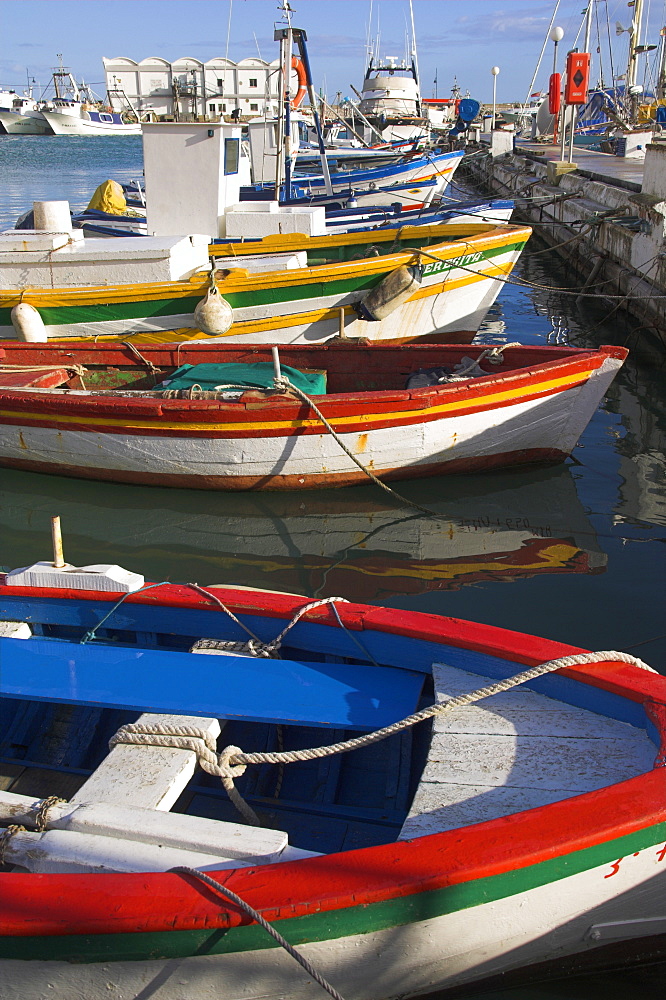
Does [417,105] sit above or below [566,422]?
above

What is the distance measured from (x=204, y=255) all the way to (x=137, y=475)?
394 centimetres

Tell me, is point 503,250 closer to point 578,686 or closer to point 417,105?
point 578,686

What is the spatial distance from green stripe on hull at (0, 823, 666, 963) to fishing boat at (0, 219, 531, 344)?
22.5 ft

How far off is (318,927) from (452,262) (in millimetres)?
8618

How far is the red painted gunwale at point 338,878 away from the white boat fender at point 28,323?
24.6 feet

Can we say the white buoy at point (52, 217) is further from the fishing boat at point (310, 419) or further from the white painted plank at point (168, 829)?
the white painted plank at point (168, 829)

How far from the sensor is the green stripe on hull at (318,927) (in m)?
2.21

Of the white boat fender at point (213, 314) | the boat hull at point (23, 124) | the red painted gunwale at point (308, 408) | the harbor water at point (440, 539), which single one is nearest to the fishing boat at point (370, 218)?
the white boat fender at point (213, 314)

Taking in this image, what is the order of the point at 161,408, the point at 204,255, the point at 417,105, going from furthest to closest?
the point at 417,105, the point at 204,255, the point at 161,408

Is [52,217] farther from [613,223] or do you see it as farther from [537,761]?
[613,223]

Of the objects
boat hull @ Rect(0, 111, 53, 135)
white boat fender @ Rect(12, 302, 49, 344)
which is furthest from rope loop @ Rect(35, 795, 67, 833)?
boat hull @ Rect(0, 111, 53, 135)

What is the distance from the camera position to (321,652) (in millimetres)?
3545

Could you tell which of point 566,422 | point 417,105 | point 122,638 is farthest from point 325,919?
point 417,105

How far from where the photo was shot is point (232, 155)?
480 inches
